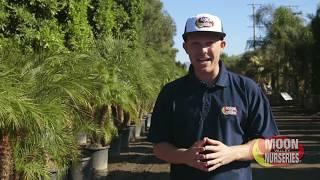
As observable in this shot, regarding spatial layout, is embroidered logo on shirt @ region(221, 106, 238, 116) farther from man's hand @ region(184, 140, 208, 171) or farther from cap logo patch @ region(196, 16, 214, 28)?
cap logo patch @ region(196, 16, 214, 28)

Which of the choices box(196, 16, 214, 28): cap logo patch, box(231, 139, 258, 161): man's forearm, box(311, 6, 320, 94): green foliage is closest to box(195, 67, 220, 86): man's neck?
box(196, 16, 214, 28): cap logo patch

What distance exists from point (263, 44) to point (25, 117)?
47.0m

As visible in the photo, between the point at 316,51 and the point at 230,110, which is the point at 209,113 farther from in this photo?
the point at 316,51

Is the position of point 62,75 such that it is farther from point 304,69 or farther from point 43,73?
point 304,69

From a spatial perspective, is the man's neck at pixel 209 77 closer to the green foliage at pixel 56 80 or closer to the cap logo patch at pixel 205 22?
the cap logo patch at pixel 205 22

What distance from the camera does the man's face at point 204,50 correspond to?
9.41 feet

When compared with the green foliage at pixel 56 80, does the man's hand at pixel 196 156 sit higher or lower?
lower

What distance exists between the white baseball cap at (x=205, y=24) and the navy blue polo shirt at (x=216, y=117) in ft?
0.87

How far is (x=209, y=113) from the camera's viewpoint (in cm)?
287

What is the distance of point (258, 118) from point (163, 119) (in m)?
0.52

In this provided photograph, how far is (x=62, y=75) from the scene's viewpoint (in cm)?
648

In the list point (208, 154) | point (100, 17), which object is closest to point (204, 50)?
point (208, 154)

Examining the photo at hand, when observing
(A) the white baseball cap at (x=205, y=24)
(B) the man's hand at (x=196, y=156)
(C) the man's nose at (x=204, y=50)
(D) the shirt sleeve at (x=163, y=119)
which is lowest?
(B) the man's hand at (x=196, y=156)

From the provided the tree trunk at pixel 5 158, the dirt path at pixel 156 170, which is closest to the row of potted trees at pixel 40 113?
the tree trunk at pixel 5 158
